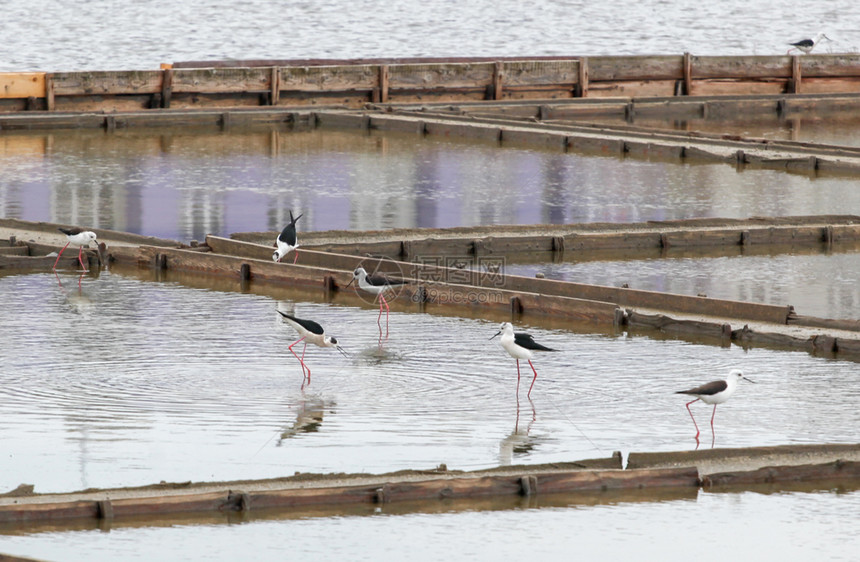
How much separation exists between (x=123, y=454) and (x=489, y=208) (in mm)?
13069

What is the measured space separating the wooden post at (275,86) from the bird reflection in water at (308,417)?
22287mm

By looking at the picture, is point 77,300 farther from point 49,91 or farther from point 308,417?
point 49,91

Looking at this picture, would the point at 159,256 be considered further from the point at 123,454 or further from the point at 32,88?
the point at 32,88

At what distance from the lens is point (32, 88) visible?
33.1 metres

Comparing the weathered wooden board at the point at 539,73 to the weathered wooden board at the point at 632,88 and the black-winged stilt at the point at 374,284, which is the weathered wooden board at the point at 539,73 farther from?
the black-winged stilt at the point at 374,284

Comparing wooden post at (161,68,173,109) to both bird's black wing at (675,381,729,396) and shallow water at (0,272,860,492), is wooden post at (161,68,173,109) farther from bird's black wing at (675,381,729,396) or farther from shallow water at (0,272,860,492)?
bird's black wing at (675,381,729,396)

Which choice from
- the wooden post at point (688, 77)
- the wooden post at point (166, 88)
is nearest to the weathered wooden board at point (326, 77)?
the wooden post at point (166, 88)

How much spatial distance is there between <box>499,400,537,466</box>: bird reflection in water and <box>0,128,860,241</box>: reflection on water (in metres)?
9.50

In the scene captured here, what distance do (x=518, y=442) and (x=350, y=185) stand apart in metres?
14.3

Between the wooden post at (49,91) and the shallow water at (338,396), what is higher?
the wooden post at (49,91)

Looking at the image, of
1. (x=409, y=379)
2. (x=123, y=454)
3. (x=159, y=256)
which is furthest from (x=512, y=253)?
(x=123, y=454)

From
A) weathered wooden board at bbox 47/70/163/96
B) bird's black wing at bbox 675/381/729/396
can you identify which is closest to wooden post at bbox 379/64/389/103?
weathered wooden board at bbox 47/70/163/96

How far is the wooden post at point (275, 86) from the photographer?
34500 mm

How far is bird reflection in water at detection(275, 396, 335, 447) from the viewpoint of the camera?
39.7ft
